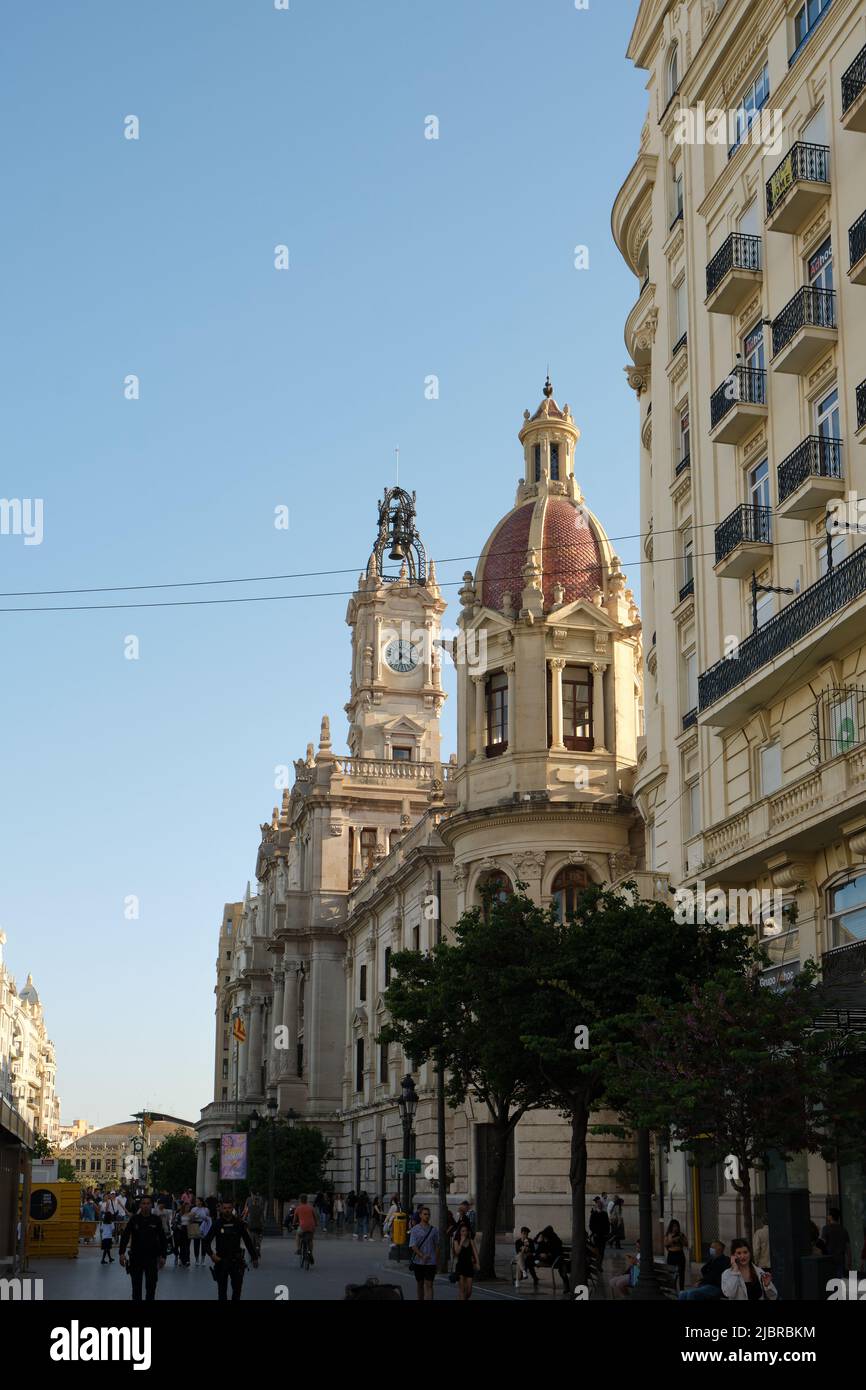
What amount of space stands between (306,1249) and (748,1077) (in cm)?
1713

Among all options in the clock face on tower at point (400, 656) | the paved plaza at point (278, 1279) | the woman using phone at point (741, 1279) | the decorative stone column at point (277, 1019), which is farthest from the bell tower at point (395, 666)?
the woman using phone at point (741, 1279)

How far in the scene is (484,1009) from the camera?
96.7 ft

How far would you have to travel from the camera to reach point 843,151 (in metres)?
25.0

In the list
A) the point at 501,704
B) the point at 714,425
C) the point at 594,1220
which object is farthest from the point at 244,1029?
the point at 714,425

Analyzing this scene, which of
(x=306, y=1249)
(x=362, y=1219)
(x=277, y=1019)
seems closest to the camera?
(x=306, y=1249)

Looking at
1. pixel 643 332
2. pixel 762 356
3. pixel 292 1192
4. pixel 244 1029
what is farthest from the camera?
pixel 244 1029

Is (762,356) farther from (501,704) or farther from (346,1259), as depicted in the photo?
(346,1259)

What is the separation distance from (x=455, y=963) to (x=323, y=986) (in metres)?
47.2

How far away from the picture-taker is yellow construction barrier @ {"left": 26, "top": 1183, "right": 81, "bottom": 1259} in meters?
38.5

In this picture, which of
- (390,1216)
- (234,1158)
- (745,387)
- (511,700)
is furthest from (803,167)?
(390,1216)

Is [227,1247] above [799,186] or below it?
below

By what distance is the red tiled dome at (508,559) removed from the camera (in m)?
49.6

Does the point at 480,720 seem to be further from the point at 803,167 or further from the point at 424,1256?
the point at 424,1256

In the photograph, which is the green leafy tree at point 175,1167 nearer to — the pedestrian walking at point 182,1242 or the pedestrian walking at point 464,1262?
the pedestrian walking at point 182,1242
